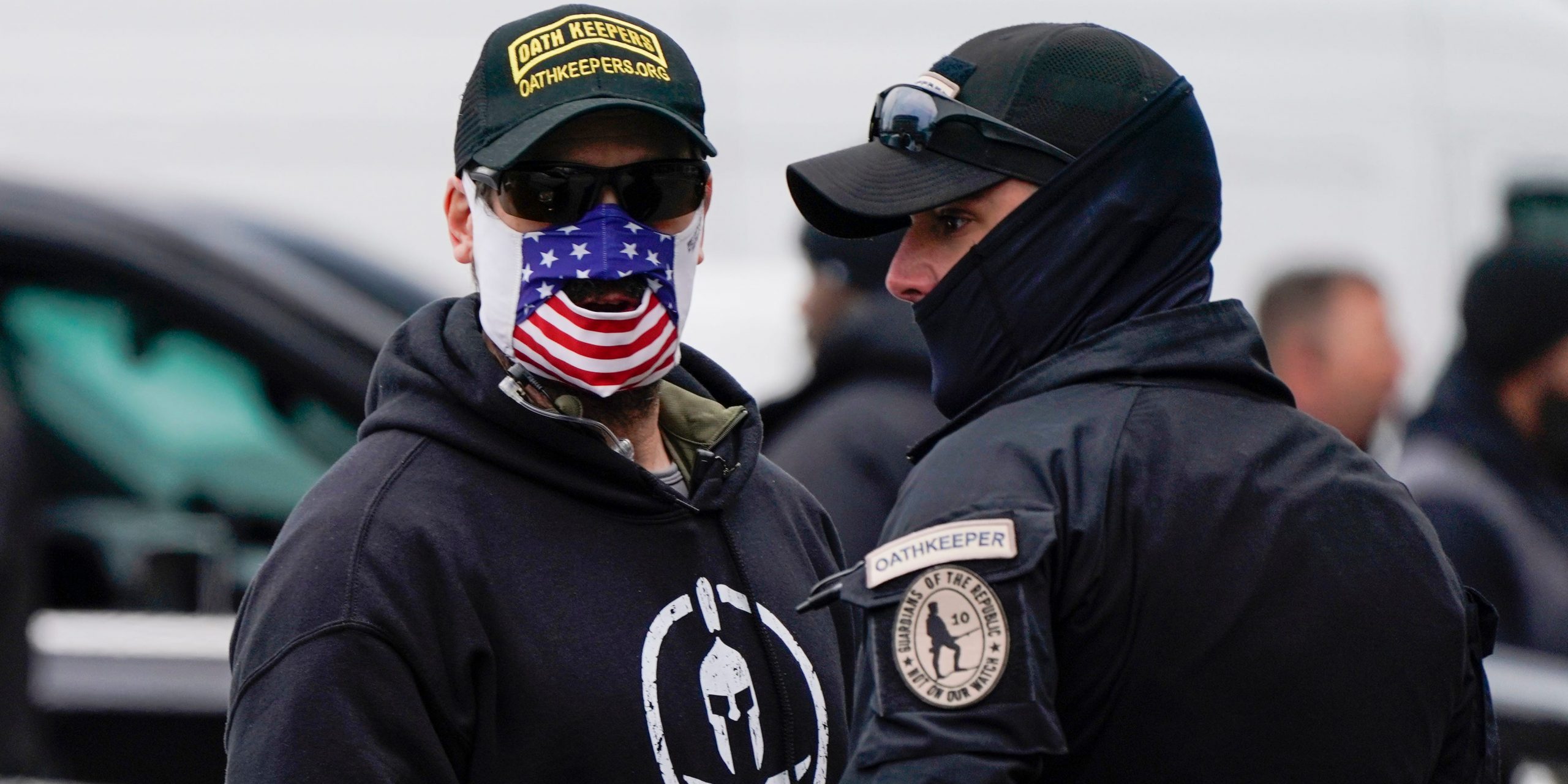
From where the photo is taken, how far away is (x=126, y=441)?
5.35 metres

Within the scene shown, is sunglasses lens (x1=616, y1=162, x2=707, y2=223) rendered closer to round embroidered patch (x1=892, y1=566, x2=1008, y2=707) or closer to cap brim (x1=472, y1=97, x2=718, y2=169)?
cap brim (x1=472, y1=97, x2=718, y2=169)

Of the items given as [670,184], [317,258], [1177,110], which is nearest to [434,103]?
[317,258]

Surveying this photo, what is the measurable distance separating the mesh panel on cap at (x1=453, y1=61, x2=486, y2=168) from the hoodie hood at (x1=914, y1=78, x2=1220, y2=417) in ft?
2.15

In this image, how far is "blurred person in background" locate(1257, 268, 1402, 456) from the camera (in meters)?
6.55

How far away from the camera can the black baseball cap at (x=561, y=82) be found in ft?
8.60

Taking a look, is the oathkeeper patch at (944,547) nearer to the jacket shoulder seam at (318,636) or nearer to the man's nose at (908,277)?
the man's nose at (908,277)

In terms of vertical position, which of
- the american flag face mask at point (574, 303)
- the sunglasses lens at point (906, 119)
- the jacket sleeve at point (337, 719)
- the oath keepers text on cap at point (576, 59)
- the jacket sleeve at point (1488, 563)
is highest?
the oath keepers text on cap at point (576, 59)

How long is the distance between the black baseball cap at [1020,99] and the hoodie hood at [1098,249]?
0.12ft

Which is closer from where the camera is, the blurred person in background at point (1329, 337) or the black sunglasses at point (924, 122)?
the black sunglasses at point (924, 122)

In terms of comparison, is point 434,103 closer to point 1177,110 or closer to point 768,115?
point 768,115

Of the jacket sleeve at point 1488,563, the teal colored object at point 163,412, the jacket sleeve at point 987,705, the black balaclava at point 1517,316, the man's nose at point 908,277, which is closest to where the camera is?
the jacket sleeve at point 987,705

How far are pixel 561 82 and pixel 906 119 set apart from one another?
458 millimetres

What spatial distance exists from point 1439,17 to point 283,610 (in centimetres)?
735

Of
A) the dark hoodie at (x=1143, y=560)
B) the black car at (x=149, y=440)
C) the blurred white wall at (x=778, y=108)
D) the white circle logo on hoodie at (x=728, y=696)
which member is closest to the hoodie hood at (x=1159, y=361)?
the dark hoodie at (x=1143, y=560)
